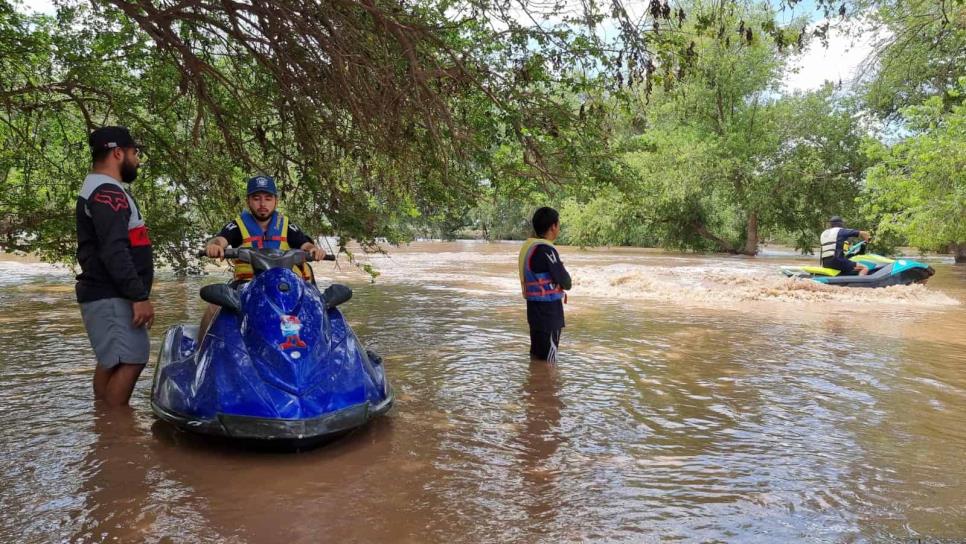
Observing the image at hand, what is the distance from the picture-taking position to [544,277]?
6.62 meters

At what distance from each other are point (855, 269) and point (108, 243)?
14339mm

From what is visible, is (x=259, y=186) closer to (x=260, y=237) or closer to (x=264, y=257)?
(x=260, y=237)

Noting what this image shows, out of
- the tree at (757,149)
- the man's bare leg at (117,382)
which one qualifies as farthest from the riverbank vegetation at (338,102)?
the tree at (757,149)

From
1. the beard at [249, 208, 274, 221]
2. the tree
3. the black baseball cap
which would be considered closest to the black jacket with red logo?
the black baseball cap

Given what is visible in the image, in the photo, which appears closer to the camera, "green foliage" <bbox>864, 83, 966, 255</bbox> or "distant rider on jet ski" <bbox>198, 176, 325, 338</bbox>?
"distant rider on jet ski" <bbox>198, 176, 325, 338</bbox>

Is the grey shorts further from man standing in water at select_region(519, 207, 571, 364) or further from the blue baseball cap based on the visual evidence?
man standing in water at select_region(519, 207, 571, 364)

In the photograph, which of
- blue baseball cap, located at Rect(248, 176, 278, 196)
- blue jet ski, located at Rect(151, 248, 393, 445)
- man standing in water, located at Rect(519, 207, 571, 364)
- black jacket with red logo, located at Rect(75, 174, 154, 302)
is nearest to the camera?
blue jet ski, located at Rect(151, 248, 393, 445)

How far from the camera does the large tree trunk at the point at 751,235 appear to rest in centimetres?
3237

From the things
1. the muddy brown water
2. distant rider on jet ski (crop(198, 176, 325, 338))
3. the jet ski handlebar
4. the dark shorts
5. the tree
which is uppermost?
the tree

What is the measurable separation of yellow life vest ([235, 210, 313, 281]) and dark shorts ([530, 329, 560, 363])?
8.45 ft

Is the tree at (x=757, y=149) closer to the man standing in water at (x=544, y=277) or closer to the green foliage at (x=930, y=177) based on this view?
the green foliage at (x=930, y=177)

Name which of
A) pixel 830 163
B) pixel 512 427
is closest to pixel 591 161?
pixel 512 427

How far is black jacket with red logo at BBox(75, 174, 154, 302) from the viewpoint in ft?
14.4

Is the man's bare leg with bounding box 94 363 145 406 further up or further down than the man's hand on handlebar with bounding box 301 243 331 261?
further down
